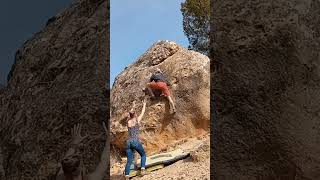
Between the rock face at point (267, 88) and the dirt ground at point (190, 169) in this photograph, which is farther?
the dirt ground at point (190, 169)

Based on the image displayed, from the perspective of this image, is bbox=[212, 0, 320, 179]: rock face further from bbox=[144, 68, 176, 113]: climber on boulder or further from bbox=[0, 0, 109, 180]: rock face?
bbox=[144, 68, 176, 113]: climber on boulder

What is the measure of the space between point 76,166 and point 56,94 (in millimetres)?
529

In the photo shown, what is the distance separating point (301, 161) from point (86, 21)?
5.98 ft

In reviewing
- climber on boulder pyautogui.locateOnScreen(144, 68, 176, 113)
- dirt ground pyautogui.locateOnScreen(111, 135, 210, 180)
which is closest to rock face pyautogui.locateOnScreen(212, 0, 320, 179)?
dirt ground pyautogui.locateOnScreen(111, 135, 210, 180)

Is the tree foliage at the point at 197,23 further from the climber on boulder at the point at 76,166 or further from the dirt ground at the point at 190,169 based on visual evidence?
the climber on boulder at the point at 76,166

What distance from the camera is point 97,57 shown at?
387 cm

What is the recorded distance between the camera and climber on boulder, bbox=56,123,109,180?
3.74m

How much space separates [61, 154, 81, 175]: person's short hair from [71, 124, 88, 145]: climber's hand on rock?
9cm

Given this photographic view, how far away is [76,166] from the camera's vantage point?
3.74 m

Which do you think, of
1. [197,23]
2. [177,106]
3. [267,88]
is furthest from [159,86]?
[197,23]

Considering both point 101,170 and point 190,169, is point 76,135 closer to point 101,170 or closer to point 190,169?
point 101,170

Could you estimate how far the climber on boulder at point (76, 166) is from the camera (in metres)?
3.74

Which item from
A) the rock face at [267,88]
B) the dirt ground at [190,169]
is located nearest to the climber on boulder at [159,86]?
the dirt ground at [190,169]

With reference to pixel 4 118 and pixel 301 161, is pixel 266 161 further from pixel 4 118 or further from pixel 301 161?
pixel 4 118
